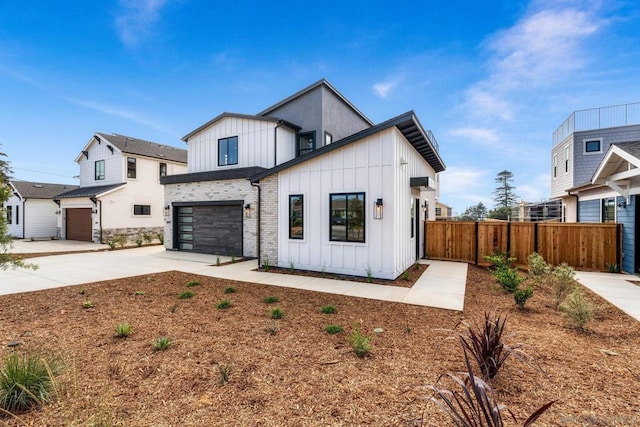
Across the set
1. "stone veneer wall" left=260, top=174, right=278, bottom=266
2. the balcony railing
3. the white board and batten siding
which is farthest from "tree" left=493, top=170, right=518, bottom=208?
"stone veneer wall" left=260, top=174, right=278, bottom=266

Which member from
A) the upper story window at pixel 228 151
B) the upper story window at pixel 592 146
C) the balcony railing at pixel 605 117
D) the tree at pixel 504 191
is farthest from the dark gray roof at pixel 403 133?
the tree at pixel 504 191

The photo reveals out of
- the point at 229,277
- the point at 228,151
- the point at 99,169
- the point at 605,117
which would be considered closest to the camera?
the point at 229,277

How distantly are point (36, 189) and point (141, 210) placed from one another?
11.2 m

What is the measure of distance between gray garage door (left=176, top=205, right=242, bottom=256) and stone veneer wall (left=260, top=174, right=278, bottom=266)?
2.68 meters

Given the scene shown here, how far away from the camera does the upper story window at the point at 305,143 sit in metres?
13.5

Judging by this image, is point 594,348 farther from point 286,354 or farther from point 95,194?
point 95,194

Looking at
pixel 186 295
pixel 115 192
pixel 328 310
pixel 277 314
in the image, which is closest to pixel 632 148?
pixel 328 310

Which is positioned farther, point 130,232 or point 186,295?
point 130,232

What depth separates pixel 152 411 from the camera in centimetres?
258

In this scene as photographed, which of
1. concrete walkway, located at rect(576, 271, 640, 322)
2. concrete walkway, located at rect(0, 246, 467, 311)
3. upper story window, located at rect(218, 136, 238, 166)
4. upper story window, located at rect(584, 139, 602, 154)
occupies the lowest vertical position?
concrete walkway, located at rect(0, 246, 467, 311)

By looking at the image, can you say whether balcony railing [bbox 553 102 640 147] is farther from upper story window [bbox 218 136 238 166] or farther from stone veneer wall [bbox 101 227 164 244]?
stone veneer wall [bbox 101 227 164 244]

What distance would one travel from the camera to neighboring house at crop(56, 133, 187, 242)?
18.3 meters

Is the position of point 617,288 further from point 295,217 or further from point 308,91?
point 308,91

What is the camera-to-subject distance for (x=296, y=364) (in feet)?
11.2
